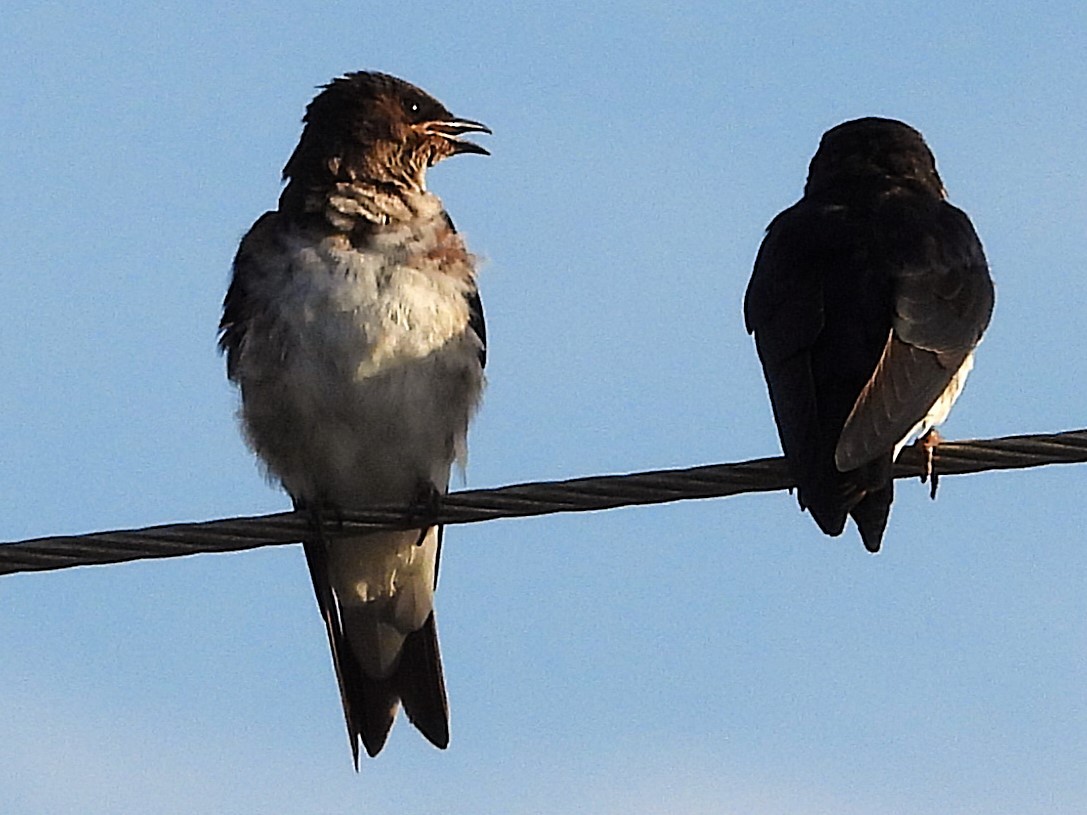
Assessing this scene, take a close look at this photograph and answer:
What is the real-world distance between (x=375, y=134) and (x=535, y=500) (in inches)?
110

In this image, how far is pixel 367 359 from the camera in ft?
26.3

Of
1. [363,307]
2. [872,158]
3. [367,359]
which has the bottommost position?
[367,359]

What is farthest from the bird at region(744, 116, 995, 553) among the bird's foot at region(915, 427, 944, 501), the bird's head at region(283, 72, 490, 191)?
the bird's head at region(283, 72, 490, 191)

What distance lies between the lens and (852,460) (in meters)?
6.99

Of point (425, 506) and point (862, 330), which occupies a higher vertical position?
point (862, 330)

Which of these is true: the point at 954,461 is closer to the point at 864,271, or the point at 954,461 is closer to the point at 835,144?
the point at 864,271

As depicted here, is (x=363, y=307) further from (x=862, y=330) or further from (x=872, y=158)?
(x=872, y=158)

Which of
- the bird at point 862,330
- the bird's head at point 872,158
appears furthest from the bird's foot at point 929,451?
the bird's head at point 872,158

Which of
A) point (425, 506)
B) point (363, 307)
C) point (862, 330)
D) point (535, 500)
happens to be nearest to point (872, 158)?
point (862, 330)

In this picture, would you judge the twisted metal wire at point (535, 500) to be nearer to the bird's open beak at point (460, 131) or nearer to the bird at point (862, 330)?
the bird at point (862, 330)

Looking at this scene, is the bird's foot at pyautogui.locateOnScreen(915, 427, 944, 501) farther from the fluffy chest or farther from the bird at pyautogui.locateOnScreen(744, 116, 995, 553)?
the fluffy chest

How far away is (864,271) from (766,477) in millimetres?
1311

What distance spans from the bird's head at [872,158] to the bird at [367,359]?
1188 mm

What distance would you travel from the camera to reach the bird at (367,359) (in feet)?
26.4
